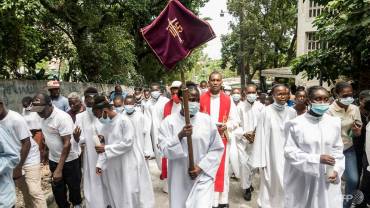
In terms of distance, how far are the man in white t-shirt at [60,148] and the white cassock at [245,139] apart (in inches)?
110

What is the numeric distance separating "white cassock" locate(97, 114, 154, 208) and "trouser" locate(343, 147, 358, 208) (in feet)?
8.97

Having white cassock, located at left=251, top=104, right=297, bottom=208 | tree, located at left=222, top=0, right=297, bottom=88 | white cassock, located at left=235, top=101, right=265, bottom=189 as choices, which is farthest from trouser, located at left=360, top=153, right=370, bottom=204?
tree, located at left=222, top=0, right=297, bottom=88

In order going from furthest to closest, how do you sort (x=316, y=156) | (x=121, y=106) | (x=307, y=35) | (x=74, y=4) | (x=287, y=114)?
(x=307, y=35)
(x=74, y=4)
(x=121, y=106)
(x=287, y=114)
(x=316, y=156)

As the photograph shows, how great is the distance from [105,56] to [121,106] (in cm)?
1075

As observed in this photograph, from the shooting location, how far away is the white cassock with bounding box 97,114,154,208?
204 inches

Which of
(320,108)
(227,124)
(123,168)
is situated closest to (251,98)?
(227,124)

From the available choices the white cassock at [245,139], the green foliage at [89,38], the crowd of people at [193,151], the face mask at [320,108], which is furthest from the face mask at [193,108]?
the green foliage at [89,38]

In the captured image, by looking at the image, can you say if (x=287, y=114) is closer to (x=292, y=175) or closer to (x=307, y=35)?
(x=292, y=175)

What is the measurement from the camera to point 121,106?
6.67 meters

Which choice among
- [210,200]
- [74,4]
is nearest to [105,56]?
[74,4]

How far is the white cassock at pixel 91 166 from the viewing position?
539 cm

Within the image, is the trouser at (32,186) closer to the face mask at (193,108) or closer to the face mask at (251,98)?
the face mask at (193,108)

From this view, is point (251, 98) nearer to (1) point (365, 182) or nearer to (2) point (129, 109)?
(2) point (129, 109)

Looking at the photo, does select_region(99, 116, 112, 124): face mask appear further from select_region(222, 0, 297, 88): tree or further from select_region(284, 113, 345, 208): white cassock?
select_region(222, 0, 297, 88): tree
